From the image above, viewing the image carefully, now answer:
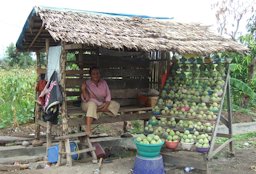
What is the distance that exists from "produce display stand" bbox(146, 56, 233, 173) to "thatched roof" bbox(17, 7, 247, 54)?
51cm

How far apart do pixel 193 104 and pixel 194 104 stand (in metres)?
0.02

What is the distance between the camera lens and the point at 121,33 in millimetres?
7777

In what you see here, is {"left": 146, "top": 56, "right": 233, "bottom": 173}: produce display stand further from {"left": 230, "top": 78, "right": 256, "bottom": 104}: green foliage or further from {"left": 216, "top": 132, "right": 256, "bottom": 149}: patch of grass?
{"left": 230, "top": 78, "right": 256, "bottom": 104}: green foliage

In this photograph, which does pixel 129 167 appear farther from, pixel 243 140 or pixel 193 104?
pixel 243 140

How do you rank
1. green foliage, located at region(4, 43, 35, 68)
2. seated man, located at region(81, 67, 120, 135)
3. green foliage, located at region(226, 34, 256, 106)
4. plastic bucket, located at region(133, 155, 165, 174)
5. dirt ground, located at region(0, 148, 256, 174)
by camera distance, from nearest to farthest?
plastic bucket, located at region(133, 155, 165, 174), dirt ground, located at region(0, 148, 256, 174), seated man, located at region(81, 67, 120, 135), green foliage, located at region(226, 34, 256, 106), green foliage, located at region(4, 43, 35, 68)

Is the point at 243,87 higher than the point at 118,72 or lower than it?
lower

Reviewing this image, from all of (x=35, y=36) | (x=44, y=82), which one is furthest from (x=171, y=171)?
(x=35, y=36)

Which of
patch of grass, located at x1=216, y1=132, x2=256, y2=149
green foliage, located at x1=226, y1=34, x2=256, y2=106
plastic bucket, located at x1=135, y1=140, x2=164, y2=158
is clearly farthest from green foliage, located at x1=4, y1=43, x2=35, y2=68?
plastic bucket, located at x1=135, y1=140, x2=164, y2=158

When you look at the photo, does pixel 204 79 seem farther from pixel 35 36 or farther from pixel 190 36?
pixel 35 36

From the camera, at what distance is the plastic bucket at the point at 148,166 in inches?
259

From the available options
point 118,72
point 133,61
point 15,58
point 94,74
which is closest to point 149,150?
point 94,74

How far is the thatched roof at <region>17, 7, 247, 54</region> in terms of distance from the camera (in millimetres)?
7109

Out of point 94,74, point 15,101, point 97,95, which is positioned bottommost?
point 15,101

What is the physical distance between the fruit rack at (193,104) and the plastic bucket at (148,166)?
54 cm
